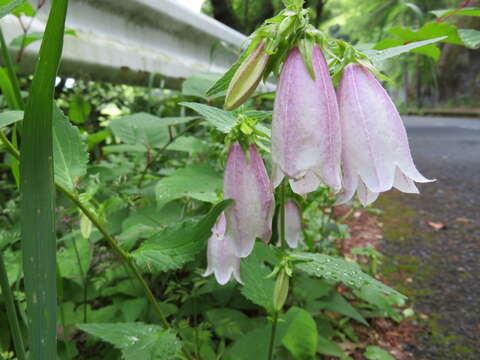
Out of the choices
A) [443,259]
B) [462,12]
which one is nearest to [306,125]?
[462,12]

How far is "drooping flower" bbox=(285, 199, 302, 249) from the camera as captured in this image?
3.75 ft

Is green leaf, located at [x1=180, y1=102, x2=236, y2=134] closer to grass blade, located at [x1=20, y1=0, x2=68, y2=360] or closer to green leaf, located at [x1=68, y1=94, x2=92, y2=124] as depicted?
grass blade, located at [x1=20, y1=0, x2=68, y2=360]

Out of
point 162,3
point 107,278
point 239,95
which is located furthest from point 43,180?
point 162,3

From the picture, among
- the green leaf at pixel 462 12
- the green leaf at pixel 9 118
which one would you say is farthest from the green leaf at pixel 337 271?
the green leaf at pixel 462 12

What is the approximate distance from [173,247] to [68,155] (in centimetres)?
33

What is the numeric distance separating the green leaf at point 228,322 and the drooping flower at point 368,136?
2.35 ft

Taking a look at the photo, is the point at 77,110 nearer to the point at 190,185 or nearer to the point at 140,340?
the point at 190,185

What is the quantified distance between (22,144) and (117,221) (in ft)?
3.66

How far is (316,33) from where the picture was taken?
0.57 meters

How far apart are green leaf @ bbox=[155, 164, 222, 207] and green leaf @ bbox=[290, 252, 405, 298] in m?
0.35

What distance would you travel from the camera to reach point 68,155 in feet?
2.73

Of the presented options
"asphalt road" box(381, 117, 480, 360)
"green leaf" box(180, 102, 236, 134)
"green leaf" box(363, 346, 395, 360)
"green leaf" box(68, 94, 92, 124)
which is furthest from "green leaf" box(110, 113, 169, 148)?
"asphalt road" box(381, 117, 480, 360)

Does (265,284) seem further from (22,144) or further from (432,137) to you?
(432,137)

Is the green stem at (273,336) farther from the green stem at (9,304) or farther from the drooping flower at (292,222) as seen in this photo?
the green stem at (9,304)
